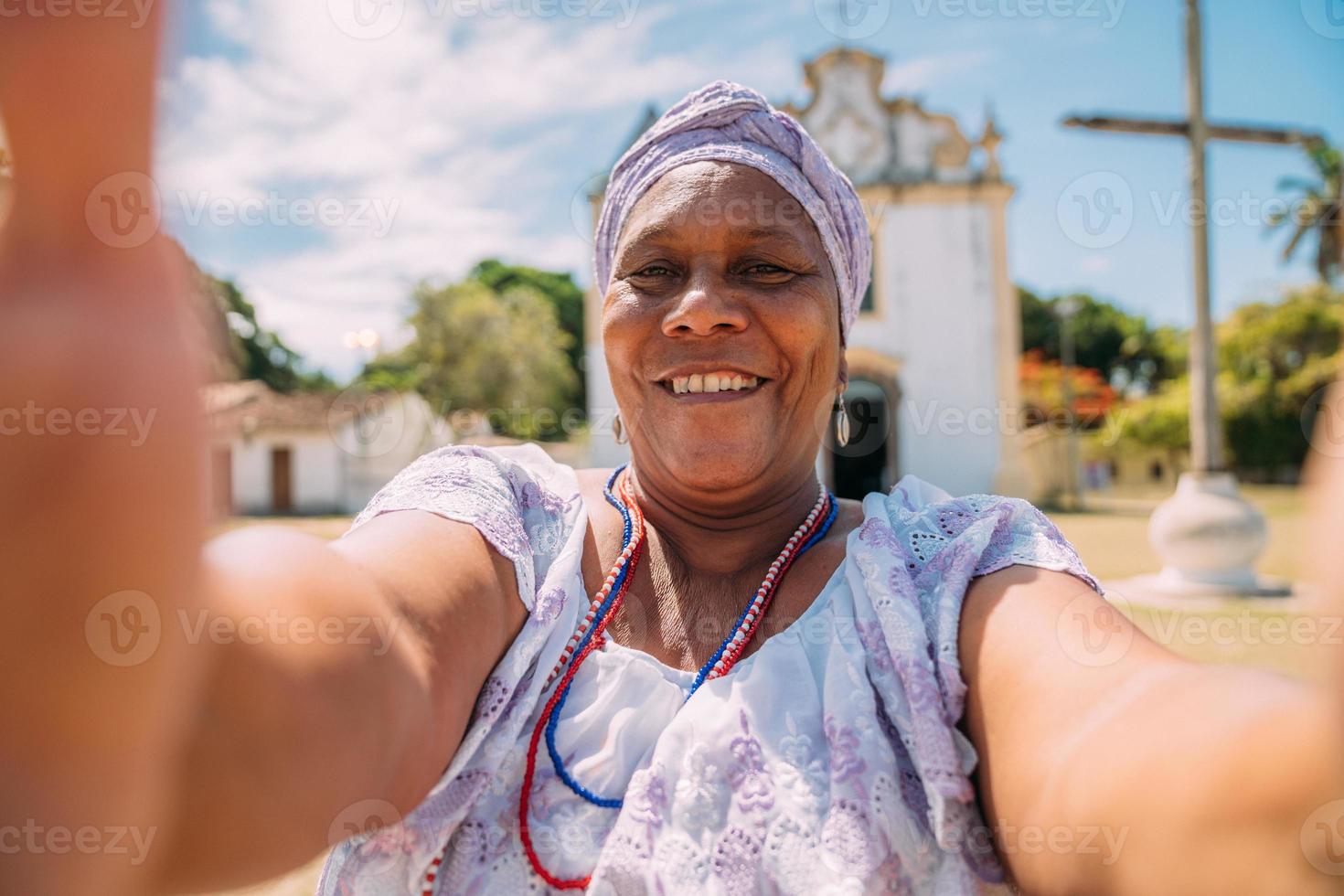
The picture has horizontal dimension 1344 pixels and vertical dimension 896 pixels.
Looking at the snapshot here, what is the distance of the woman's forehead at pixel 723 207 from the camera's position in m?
1.90

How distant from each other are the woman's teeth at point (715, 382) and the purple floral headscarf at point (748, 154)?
0.39m

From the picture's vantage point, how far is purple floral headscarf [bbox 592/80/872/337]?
1.98 m

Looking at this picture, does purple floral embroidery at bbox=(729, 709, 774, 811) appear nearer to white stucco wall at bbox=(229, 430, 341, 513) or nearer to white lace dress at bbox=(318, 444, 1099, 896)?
white lace dress at bbox=(318, 444, 1099, 896)

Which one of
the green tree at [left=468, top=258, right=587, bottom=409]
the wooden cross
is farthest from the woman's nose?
the green tree at [left=468, top=258, right=587, bottom=409]

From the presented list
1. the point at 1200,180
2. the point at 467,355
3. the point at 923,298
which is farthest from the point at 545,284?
the point at 1200,180

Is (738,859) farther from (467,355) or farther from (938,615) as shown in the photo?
(467,355)

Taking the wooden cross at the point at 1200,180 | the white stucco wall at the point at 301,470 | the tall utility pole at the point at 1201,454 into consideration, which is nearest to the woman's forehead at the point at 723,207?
the tall utility pole at the point at 1201,454

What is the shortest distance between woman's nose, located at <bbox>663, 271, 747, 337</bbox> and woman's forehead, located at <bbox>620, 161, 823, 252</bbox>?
0.41 ft

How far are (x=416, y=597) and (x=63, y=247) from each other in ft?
2.46

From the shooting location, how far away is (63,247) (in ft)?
2.10

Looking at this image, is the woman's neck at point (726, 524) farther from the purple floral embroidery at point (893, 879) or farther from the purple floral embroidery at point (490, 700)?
the purple floral embroidery at point (893, 879)

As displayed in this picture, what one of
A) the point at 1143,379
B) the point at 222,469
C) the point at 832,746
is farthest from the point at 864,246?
the point at 1143,379

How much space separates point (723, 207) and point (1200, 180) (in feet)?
28.2

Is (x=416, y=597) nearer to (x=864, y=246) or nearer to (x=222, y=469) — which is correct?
(x=222, y=469)
